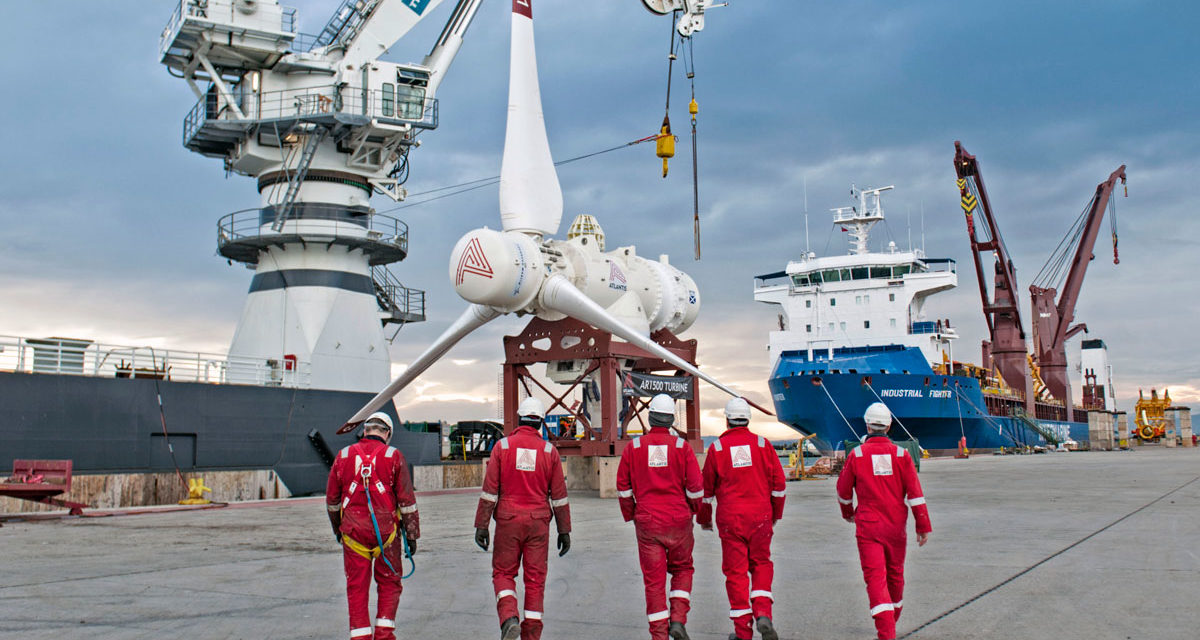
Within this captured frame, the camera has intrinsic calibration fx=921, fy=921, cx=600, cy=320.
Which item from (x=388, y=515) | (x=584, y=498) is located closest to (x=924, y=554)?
(x=388, y=515)

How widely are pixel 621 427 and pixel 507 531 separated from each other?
1477cm

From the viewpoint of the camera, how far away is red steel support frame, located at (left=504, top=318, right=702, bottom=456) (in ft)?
64.7

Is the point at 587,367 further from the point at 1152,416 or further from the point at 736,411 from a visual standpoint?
the point at 1152,416

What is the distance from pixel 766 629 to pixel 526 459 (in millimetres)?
2088

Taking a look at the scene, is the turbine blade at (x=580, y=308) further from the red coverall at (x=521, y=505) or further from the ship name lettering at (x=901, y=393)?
the ship name lettering at (x=901, y=393)

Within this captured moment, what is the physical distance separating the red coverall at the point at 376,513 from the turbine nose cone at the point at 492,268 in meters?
11.5

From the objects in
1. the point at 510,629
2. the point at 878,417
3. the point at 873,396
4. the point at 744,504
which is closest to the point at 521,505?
the point at 510,629

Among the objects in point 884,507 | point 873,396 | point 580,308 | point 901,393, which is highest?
point 580,308

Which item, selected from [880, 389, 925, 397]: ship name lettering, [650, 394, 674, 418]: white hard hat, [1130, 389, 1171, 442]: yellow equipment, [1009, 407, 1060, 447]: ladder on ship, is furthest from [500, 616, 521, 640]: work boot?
[1130, 389, 1171, 442]: yellow equipment

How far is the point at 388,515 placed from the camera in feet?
21.4

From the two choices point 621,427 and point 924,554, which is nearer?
point 924,554

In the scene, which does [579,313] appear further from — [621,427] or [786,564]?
[786,564]

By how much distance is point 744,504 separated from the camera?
7.07m

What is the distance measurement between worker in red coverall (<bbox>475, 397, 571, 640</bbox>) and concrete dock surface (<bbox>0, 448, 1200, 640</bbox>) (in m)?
0.51
